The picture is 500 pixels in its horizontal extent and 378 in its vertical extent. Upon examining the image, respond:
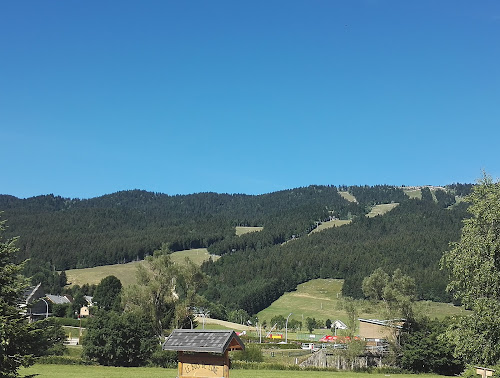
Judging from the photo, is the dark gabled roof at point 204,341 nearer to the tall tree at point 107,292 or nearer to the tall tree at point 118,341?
the tall tree at point 118,341

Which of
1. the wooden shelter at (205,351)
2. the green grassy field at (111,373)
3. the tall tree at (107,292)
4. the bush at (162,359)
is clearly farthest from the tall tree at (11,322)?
the tall tree at (107,292)

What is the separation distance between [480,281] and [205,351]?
19.8 m

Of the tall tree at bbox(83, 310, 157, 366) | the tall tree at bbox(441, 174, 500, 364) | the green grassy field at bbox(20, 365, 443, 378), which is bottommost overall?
the green grassy field at bbox(20, 365, 443, 378)

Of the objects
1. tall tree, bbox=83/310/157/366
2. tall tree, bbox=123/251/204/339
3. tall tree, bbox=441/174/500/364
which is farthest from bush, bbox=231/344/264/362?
tall tree, bbox=441/174/500/364

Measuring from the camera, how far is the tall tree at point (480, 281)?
34.8m

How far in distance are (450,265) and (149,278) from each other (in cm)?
5022


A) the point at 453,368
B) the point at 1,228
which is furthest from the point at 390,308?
the point at 1,228

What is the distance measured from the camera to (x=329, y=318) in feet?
571

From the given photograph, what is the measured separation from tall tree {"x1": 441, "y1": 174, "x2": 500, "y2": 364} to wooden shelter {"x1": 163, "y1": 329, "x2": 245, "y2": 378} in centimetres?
1717

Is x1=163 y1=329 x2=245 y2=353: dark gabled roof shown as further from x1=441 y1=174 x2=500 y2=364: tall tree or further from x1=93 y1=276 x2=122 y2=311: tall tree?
x1=93 y1=276 x2=122 y2=311: tall tree

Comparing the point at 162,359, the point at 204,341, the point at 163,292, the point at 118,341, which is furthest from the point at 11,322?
the point at 163,292

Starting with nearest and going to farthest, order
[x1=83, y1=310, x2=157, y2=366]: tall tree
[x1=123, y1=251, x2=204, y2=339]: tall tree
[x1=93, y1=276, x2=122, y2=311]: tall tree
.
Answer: [x1=83, y1=310, x2=157, y2=366]: tall tree, [x1=123, y1=251, x2=204, y2=339]: tall tree, [x1=93, y1=276, x2=122, y2=311]: tall tree

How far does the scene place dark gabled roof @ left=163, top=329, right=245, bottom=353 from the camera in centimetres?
2611

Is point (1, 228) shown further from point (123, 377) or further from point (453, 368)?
point (453, 368)
